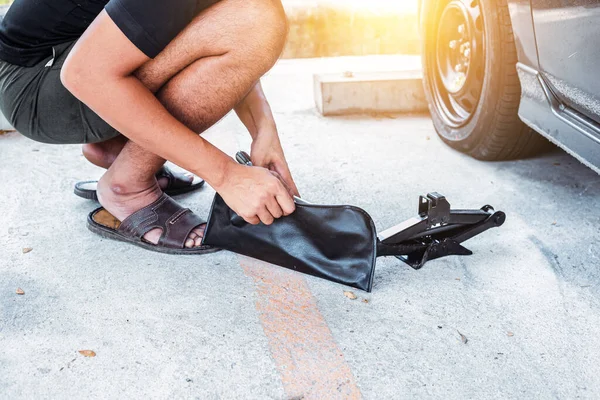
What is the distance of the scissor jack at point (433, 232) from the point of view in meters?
1.95

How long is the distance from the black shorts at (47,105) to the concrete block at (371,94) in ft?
6.23

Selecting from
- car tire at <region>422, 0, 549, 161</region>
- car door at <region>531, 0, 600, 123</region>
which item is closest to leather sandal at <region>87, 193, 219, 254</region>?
car door at <region>531, 0, 600, 123</region>

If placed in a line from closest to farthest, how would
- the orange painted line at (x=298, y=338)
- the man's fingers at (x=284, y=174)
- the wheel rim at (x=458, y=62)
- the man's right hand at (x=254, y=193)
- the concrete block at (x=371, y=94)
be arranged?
the orange painted line at (x=298, y=338) → the man's right hand at (x=254, y=193) → the man's fingers at (x=284, y=174) → the wheel rim at (x=458, y=62) → the concrete block at (x=371, y=94)

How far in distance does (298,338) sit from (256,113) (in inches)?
35.9

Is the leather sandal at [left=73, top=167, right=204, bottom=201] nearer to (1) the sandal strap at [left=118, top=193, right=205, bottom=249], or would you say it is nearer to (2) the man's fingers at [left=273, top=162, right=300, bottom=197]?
(1) the sandal strap at [left=118, top=193, right=205, bottom=249]

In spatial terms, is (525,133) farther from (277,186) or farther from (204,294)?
(204,294)

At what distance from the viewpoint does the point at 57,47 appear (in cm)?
200

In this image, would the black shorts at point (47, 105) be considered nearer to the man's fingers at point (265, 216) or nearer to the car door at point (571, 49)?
the man's fingers at point (265, 216)

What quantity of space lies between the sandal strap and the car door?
4.46ft

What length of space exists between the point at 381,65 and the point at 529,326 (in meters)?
3.36

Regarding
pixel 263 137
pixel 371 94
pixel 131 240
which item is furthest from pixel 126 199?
pixel 371 94

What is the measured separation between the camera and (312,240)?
6.33ft

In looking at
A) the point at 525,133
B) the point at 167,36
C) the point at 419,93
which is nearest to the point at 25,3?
the point at 167,36

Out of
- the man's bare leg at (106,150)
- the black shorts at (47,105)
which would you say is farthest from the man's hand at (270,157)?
the man's bare leg at (106,150)
